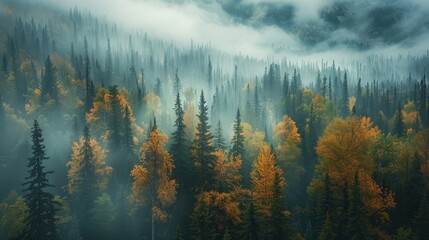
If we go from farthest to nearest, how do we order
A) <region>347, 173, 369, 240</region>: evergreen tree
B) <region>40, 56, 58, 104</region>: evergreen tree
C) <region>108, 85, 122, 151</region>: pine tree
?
<region>40, 56, 58, 104</region>: evergreen tree, <region>108, 85, 122, 151</region>: pine tree, <region>347, 173, 369, 240</region>: evergreen tree

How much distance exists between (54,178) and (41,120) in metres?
19.2

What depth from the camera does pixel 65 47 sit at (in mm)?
192625

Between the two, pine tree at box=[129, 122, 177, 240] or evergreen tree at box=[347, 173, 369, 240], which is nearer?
evergreen tree at box=[347, 173, 369, 240]

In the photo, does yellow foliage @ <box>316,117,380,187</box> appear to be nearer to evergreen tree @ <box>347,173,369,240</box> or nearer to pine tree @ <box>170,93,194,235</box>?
evergreen tree @ <box>347,173,369,240</box>

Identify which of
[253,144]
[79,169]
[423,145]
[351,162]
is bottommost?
[79,169]

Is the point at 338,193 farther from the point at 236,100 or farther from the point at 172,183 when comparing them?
the point at 236,100

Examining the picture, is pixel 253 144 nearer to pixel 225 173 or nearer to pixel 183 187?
pixel 225 173

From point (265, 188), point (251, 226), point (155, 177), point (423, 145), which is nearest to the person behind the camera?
point (251, 226)

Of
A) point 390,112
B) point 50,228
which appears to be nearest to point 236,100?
point 390,112

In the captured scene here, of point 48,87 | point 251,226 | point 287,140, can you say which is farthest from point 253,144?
point 48,87

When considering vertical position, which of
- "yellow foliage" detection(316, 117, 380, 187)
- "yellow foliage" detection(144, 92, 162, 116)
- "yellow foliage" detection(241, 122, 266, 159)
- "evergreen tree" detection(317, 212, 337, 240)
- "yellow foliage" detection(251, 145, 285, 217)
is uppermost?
"yellow foliage" detection(144, 92, 162, 116)

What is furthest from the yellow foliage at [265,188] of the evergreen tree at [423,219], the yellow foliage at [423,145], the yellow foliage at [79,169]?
the yellow foliage at [423,145]

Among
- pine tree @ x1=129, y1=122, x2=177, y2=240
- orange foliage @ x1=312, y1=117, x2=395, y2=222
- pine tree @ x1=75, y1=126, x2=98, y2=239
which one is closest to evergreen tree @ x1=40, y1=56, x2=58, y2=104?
pine tree @ x1=75, y1=126, x2=98, y2=239

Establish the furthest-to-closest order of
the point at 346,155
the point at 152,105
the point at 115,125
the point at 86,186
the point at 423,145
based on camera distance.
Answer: the point at 152,105
the point at 423,145
the point at 115,125
the point at 86,186
the point at 346,155
